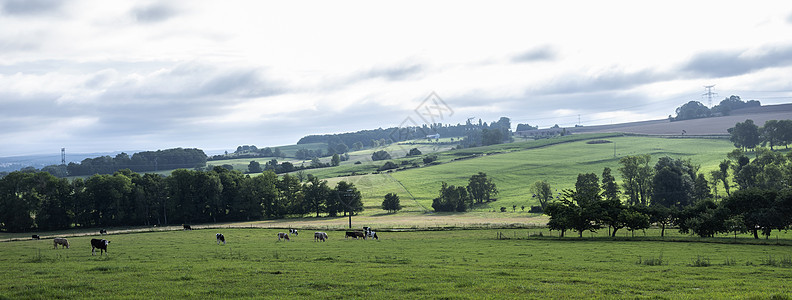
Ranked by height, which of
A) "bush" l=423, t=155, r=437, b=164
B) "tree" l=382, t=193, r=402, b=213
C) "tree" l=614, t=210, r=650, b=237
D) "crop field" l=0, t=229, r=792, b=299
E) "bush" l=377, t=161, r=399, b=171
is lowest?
"tree" l=382, t=193, r=402, b=213

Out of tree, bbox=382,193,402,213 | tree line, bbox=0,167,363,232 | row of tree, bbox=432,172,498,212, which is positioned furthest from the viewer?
row of tree, bbox=432,172,498,212

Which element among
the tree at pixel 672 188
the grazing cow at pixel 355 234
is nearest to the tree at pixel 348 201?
the grazing cow at pixel 355 234

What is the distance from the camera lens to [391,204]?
115 metres

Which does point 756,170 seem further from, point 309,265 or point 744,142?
point 309,265

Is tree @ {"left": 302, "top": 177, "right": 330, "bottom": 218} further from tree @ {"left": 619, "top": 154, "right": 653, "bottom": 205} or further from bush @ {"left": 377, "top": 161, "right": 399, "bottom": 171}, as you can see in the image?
tree @ {"left": 619, "top": 154, "right": 653, "bottom": 205}

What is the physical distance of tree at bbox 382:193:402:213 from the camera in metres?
115

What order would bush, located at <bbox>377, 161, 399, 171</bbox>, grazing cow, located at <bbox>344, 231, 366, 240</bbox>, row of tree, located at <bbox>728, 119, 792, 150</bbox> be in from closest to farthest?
1. grazing cow, located at <bbox>344, 231, 366, 240</bbox>
2. row of tree, located at <bbox>728, 119, 792, 150</bbox>
3. bush, located at <bbox>377, 161, 399, 171</bbox>

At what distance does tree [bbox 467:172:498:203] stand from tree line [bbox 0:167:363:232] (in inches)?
1180

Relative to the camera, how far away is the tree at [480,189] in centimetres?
12581

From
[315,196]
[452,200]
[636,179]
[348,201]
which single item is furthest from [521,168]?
[315,196]

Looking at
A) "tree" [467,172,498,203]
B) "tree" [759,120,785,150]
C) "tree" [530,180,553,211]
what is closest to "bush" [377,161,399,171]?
"tree" [467,172,498,203]

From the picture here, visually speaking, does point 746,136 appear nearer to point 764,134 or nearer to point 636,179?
point 764,134

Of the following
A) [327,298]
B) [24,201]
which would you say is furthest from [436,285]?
[24,201]

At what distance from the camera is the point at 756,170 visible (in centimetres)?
10169
